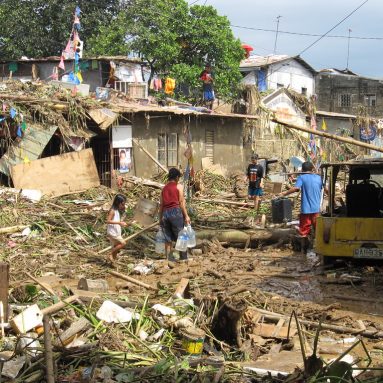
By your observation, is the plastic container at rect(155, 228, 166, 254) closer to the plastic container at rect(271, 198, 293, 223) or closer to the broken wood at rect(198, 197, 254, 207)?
Result: the plastic container at rect(271, 198, 293, 223)

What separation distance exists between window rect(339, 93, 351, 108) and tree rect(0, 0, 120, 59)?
68.4 ft

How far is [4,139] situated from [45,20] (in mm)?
18684

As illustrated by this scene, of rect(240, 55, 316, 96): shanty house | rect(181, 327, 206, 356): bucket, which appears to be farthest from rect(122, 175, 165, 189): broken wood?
rect(240, 55, 316, 96): shanty house

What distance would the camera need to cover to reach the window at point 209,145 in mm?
25883

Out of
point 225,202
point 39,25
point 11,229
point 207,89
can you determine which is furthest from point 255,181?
point 39,25

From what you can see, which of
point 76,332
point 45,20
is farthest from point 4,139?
point 45,20

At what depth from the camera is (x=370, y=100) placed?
47.2 meters

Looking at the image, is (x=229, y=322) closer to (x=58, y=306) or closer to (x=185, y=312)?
(x=185, y=312)

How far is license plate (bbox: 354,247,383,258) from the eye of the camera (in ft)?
32.1

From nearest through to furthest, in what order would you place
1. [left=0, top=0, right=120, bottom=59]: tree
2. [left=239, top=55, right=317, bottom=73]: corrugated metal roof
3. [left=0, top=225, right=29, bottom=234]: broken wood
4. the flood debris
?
the flood debris, [left=0, top=225, right=29, bottom=234]: broken wood, [left=0, top=0, right=120, bottom=59]: tree, [left=239, top=55, right=317, bottom=73]: corrugated metal roof

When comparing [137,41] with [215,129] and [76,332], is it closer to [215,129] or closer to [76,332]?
[215,129]

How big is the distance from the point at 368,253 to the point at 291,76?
39.3 m

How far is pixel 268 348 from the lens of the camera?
6645 millimetres

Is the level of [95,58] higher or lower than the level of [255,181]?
higher
